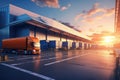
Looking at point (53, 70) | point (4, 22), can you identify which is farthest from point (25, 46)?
point (4, 22)

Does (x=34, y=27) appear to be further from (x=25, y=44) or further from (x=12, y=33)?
(x=25, y=44)

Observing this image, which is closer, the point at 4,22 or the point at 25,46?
the point at 25,46

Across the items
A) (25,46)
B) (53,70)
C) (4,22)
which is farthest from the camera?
(4,22)

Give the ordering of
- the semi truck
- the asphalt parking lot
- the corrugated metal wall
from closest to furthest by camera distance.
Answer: the asphalt parking lot < the semi truck < the corrugated metal wall

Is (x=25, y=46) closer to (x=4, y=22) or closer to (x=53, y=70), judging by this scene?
(x=53, y=70)

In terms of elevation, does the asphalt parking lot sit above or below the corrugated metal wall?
below

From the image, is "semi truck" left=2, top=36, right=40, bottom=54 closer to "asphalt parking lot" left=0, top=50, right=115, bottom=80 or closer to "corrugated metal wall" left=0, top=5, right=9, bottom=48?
"asphalt parking lot" left=0, top=50, right=115, bottom=80

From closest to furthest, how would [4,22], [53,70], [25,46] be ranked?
[53,70] < [25,46] < [4,22]

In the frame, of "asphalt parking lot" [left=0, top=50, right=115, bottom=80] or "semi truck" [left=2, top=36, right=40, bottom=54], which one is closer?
"asphalt parking lot" [left=0, top=50, right=115, bottom=80]

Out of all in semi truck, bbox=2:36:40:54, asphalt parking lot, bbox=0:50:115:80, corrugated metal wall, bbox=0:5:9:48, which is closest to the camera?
asphalt parking lot, bbox=0:50:115:80

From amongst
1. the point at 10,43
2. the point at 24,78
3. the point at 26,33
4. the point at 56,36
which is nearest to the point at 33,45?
the point at 10,43

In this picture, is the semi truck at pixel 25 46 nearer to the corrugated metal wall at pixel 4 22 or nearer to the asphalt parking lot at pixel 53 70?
the asphalt parking lot at pixel 53 70

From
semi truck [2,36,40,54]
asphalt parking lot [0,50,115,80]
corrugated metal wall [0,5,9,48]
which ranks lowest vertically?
asphalt parking lot [0,50,115,80]

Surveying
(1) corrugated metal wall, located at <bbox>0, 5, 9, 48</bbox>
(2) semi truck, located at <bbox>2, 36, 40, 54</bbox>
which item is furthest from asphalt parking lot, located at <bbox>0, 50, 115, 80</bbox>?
(1) corrugated metal wall, located at <bbox>0, 5, 9, 48</bbox>
